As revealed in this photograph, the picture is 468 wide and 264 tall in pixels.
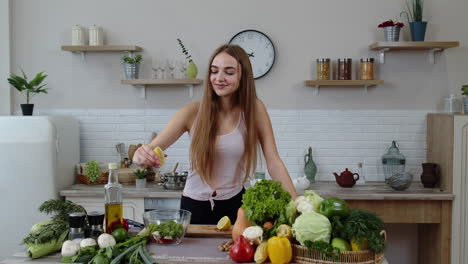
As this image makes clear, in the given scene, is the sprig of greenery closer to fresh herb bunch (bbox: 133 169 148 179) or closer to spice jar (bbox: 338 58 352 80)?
fresh herb bunch (bbox: 133 169 148 179)

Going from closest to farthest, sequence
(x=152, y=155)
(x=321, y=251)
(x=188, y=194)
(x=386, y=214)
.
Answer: (x=321, y=251)
(x=152, y=155)
(x=188, y=194)
(x=386, y=214)

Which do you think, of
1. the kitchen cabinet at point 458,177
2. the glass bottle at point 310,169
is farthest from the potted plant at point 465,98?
the glass bottle at point 310,169

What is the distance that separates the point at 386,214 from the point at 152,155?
8.73ft

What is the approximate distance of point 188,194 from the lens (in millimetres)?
3088

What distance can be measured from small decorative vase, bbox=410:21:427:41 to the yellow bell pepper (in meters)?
3.28

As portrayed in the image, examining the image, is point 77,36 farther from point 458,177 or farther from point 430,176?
point 458,177

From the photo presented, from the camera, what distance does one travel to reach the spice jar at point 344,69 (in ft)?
16.0

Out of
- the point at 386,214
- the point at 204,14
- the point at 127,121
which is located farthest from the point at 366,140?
the point at 127,121

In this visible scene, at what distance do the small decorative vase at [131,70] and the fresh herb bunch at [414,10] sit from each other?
2.46 meters

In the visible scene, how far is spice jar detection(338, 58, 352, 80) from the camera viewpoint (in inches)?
192

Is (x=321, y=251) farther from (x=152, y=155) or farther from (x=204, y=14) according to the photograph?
(x=204, y=14)

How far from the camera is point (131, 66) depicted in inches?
195

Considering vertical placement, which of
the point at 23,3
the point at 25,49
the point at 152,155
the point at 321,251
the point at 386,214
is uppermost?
the point at 23,3

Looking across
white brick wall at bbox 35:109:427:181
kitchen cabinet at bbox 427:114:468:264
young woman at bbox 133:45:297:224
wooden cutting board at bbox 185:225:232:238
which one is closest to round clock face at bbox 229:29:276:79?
white brick wall at bbox 35:109:427:181
